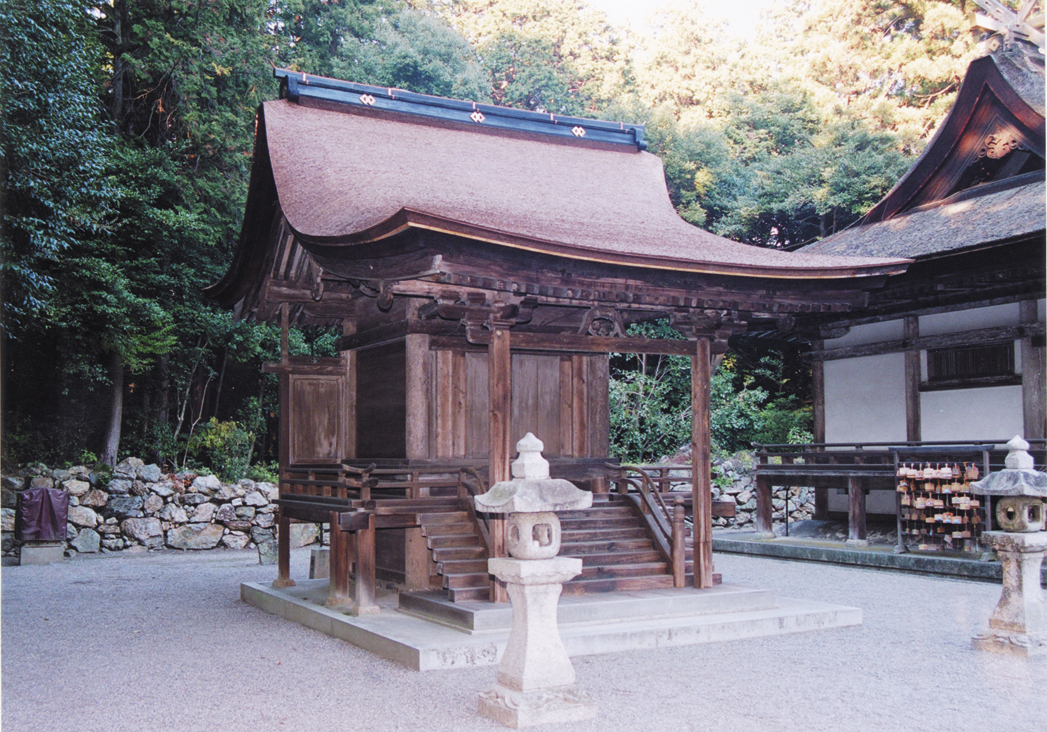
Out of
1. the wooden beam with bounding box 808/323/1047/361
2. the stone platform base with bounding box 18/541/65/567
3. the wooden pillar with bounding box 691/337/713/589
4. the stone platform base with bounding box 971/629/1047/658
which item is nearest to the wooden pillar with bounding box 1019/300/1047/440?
the wooden beam with bounding box 808/323/1047/361

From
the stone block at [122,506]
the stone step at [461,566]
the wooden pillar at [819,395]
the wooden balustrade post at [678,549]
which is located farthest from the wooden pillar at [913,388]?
the stone block at [122,506]

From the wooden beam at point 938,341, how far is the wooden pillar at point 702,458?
5465 mm

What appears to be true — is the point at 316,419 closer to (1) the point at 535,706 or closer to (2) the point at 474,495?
(2) the point at 474,495

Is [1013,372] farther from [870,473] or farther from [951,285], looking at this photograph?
[870,473]

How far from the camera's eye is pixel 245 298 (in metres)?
11.6

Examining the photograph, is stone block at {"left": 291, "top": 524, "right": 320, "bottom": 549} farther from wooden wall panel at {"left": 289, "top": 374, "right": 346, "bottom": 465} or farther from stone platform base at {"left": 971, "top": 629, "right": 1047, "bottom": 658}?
stone platform base at {"left": 971, "top": 629, "right": 1047, "bottom": 658}

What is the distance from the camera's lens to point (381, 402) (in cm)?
1030

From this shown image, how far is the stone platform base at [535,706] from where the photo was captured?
5434 millimetres

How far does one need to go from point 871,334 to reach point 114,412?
14.8 metres

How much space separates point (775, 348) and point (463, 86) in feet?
42.1

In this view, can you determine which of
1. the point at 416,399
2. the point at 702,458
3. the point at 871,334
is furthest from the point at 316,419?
the point at 871,334

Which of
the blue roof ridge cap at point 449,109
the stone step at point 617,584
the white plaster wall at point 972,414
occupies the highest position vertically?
the blue roof ridge cap at point 449,109

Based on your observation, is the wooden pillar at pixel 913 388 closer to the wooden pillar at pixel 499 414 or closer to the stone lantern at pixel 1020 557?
the stone lantern at pixel 1020 557

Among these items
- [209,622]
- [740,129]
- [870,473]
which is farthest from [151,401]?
[740,129]
